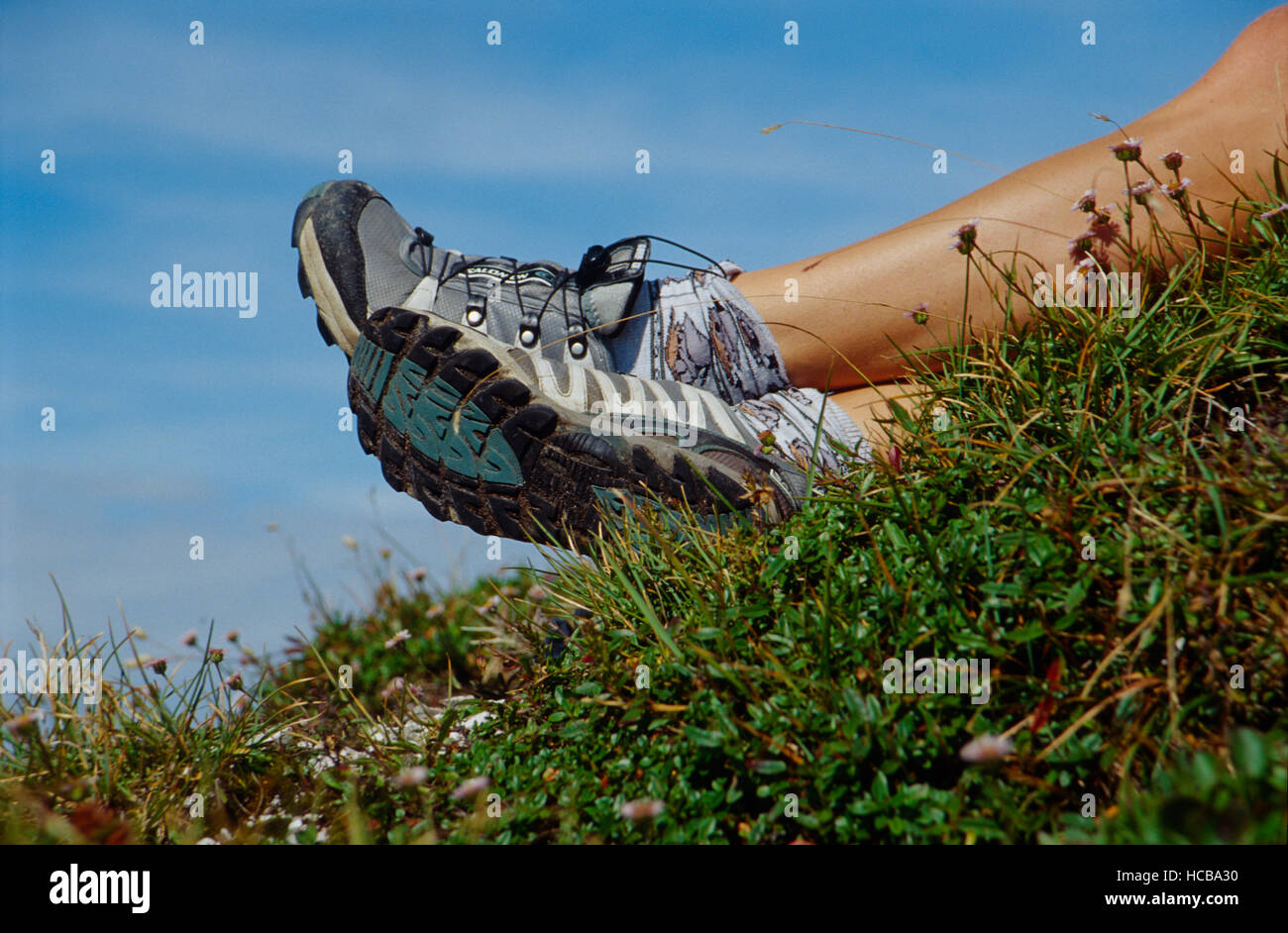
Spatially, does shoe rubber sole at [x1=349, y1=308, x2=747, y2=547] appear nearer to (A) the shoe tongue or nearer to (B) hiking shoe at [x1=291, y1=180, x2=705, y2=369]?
(B) hiking shoe at [x1=291, y1=180, x2=705, y2=369]

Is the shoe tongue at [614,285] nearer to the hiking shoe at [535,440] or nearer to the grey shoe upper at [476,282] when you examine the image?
the grey shoe upper at [476,282]

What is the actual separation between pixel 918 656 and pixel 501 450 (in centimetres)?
176

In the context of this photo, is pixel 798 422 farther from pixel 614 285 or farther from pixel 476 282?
pixel 476 282

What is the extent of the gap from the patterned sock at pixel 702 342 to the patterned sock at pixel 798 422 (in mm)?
119

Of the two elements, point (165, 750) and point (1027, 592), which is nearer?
point (1027, 592)

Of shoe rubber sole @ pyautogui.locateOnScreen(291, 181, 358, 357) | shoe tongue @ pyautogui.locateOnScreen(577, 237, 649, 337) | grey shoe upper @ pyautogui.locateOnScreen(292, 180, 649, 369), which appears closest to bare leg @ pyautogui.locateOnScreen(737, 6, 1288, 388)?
shoe tongue @ pyautogui.locateOnScreen(577, 237, 649, 337)

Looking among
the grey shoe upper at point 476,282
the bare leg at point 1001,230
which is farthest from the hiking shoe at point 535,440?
the bare leg at point 1001,230

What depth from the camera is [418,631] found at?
423cm

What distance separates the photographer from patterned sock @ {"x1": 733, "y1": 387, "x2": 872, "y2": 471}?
316 centimetres

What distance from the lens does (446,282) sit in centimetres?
371

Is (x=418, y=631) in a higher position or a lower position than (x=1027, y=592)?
lower
